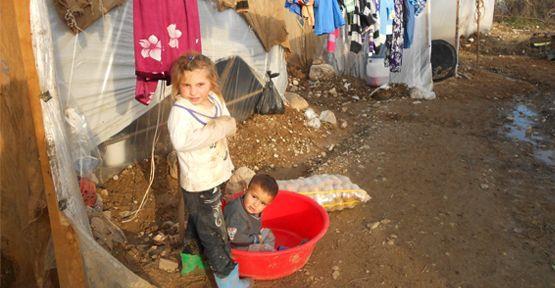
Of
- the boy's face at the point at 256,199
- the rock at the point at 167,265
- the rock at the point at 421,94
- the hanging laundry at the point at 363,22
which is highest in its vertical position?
the hanging laundry at the point at 363,22

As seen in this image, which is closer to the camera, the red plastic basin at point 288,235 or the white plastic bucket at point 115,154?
the red plastic basin at point 288,235

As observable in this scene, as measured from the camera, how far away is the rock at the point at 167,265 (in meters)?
3.37

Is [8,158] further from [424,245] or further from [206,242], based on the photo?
[424,245]

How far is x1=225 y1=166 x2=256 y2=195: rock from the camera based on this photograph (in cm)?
444

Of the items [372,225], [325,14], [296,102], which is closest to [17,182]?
[372,225]

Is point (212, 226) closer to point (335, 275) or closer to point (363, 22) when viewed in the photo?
point (335, 275)

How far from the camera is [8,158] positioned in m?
2.51

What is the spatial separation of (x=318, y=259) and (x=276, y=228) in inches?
23.5

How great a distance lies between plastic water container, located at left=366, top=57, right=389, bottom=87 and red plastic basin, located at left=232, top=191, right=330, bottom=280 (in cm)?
599

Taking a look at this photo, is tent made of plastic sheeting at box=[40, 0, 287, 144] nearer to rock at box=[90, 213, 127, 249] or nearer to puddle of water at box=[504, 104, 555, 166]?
rock at box=[90, 213, 127, 249]

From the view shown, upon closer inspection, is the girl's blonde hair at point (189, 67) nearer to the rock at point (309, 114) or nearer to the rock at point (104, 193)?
the rock at point (104, 193)

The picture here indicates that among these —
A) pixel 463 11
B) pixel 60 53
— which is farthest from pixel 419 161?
pixel 463 11

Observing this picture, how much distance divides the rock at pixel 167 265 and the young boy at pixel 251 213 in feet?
1.50

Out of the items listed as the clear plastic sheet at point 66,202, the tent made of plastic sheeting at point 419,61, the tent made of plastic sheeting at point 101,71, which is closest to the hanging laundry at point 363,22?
the tent made of plastic sheeting at point 101,71
